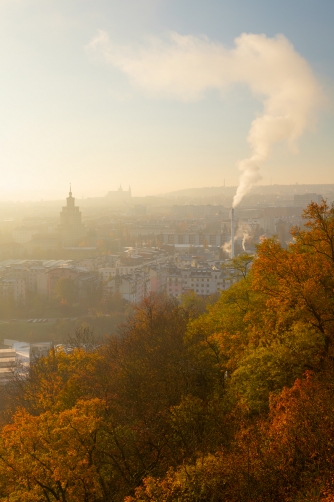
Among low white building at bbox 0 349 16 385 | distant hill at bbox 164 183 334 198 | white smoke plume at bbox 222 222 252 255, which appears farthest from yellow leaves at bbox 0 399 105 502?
distant hill at bbox 164 183 334 198

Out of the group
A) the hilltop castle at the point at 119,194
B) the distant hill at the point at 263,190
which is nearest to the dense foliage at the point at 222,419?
the distant hill at the point at 263,190

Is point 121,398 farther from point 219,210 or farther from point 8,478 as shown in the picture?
point 219,210

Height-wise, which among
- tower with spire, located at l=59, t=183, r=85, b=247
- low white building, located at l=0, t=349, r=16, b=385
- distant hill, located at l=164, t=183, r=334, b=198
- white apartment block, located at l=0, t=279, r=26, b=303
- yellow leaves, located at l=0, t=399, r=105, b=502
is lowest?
low white building, located at l=0, t=349, r=16, b=385

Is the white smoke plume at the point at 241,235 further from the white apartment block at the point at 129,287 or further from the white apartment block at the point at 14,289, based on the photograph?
the white apartment block at the point at 14,289

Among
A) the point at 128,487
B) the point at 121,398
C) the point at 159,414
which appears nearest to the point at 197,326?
the point at 121,398

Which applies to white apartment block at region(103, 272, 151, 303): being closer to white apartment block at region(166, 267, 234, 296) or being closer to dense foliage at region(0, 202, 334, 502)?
white apartment block at region(166, 267, 234, 296)

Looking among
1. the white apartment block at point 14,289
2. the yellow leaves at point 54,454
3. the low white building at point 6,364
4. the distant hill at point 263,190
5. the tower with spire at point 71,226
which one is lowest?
the low white building at point 6,364

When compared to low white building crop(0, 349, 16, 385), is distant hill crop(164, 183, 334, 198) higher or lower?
higher

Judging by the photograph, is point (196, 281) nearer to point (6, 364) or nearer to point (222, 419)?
point (6, 364)

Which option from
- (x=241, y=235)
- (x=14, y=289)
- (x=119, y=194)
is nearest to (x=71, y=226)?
(x=241, y=235)

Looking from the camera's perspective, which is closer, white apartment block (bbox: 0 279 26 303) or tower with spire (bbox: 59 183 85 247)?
white apartment block (bbox: 0 279 26 303)
